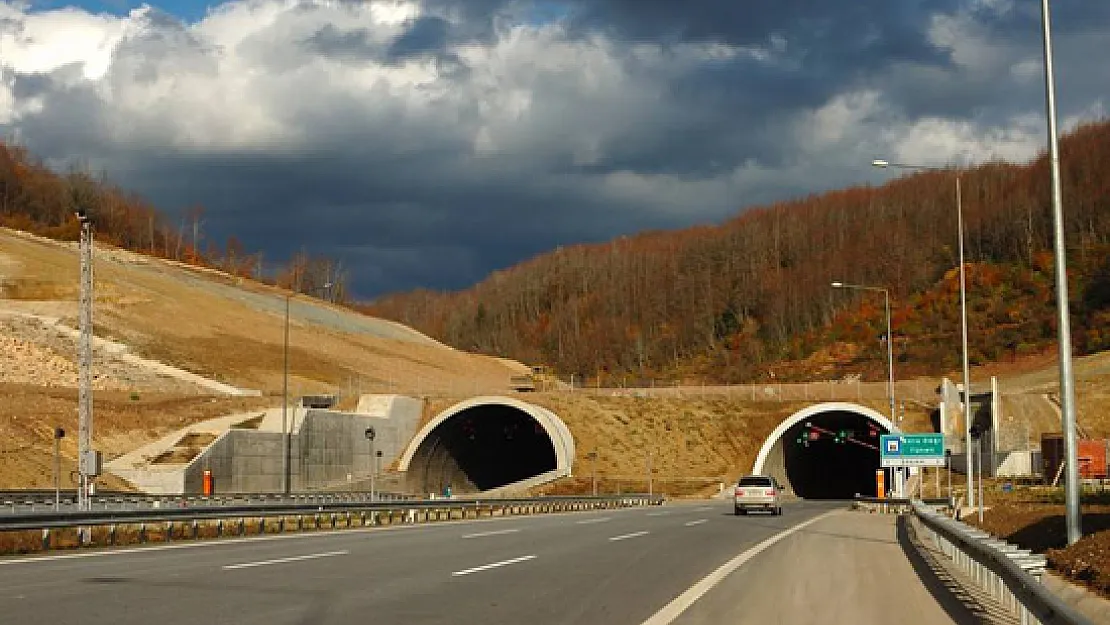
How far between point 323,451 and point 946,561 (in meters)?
52.6

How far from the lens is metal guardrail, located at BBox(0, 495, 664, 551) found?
2222 centimetres

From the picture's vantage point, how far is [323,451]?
6881 centimetres

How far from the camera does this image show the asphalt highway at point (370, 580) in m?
12.0

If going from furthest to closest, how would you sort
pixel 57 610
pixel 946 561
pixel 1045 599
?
pixel 946 561 < pixel 57 610 < pixel 1045 599

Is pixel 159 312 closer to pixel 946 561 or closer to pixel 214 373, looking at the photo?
pixel 214 373

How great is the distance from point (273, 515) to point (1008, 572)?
21.0 m

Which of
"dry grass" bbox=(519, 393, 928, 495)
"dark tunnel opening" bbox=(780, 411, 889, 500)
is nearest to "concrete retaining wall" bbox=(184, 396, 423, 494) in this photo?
"dry grass" bbox=(519, 393, 928, 495)

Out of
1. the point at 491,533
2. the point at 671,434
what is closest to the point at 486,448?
the point at 671,434

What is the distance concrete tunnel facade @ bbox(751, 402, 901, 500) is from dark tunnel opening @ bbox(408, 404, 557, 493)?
15390 mm

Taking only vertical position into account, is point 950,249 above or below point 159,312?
above

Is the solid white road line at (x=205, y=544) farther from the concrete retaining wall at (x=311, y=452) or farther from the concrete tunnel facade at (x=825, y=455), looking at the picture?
the concrete tunnel facade at (x=825, y=455)

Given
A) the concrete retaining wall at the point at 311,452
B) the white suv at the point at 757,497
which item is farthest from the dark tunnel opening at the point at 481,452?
the white suv at the point at 757,497

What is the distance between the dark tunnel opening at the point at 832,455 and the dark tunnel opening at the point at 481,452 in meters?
16.6

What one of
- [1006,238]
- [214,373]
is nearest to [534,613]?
[214,373]
